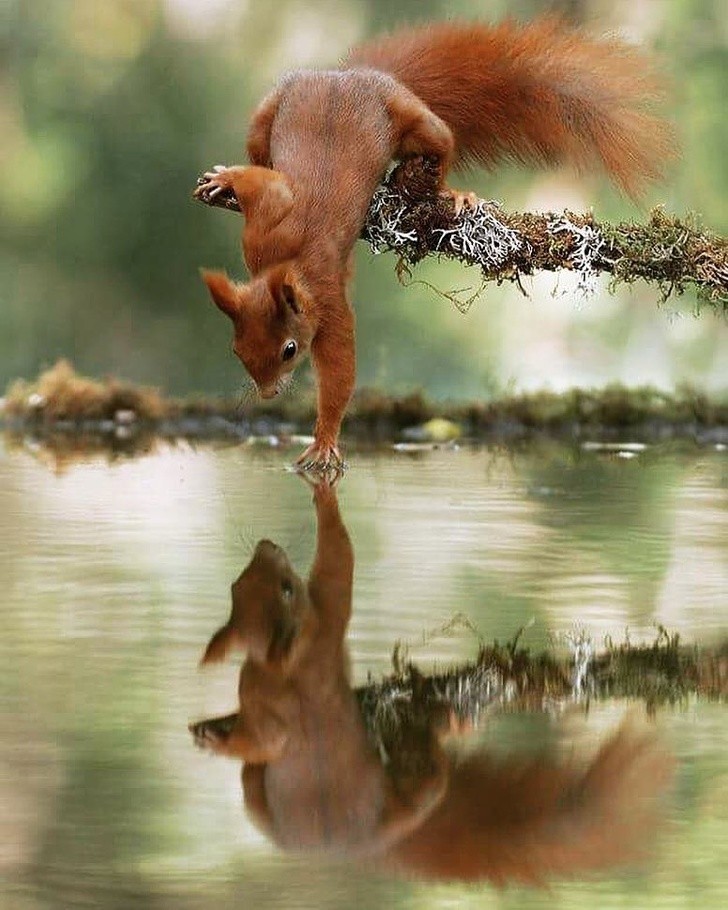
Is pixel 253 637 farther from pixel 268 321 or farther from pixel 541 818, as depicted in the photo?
pixel 268 321

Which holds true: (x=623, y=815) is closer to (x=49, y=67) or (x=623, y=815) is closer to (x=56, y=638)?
(x=56, y=638)

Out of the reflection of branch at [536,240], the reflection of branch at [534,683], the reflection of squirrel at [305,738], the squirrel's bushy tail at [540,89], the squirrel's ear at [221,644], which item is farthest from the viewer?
the squirrel's bushy tail at [540,89]

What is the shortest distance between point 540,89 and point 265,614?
6.73 ft

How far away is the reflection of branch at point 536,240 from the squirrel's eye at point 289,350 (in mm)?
405

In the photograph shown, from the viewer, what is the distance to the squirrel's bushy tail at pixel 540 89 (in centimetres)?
388

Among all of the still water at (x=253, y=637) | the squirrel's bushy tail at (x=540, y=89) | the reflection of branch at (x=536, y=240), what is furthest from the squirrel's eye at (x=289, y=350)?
the squirrel's bushy tail at (x=540, y=89)

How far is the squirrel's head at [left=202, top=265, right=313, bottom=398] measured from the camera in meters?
3.17

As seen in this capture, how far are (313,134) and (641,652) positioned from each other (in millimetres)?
1779

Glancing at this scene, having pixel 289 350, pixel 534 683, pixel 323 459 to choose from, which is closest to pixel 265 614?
pixel 534 683

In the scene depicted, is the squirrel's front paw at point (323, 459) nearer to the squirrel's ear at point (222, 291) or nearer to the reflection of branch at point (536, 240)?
the reflection of branch at point (536, 240)

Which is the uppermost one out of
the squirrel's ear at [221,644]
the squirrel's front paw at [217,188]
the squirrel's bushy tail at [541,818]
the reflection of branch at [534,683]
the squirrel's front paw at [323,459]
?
the squirrel's front paw at [217,188]

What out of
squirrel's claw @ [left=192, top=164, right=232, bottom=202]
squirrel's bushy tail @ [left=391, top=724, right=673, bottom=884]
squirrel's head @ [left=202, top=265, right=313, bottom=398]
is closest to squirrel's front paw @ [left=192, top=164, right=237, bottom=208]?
squirrel's claw @ [left=192, top=164, right=232, bottom=202]

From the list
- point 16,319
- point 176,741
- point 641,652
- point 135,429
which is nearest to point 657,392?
point 135,429

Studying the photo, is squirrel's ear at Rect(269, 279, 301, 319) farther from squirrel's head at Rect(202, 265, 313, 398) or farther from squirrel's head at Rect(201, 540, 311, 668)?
squirrel's head at Rect(201, 540, 311, 668)
